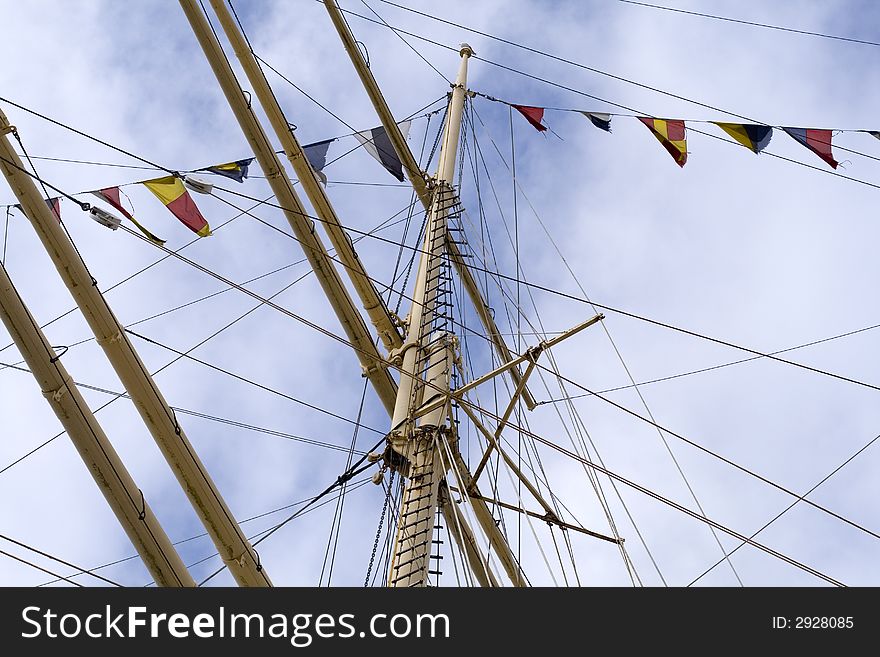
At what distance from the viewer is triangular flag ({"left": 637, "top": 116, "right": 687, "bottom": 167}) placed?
37.0ft

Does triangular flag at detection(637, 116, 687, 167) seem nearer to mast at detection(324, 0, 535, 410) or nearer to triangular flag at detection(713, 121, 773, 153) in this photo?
triangular flag at detection(713, 121, 773, 153)

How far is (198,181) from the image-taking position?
9.39 m

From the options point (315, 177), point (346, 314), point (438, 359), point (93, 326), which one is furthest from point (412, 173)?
point (93, 326)

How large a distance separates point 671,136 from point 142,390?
20.9 ft

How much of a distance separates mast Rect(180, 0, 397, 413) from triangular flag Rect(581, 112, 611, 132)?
345 cm

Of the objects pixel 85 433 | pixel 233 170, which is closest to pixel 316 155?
pixel 233 170

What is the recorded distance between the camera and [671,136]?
11297mm

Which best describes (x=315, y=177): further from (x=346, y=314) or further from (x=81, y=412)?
(x=81, y=412)

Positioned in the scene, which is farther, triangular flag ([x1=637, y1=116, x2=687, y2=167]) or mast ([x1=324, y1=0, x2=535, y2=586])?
mast ([x1=324, y1=0, x2=535, y2=586])

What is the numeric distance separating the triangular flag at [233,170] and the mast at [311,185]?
3.71ft

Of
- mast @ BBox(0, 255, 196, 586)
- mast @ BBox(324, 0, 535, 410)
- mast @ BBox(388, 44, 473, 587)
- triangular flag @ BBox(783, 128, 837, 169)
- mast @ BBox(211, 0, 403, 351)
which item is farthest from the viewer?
mast @ BBox(324, 0, 535, 410)

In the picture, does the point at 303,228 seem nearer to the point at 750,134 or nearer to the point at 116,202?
the point at 116,202

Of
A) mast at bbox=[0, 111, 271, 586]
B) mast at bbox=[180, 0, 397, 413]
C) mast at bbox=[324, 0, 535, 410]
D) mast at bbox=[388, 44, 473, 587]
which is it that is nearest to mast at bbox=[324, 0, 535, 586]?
mast at bbox=[324, 0, 535, 410]

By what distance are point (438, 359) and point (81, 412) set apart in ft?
14.5
